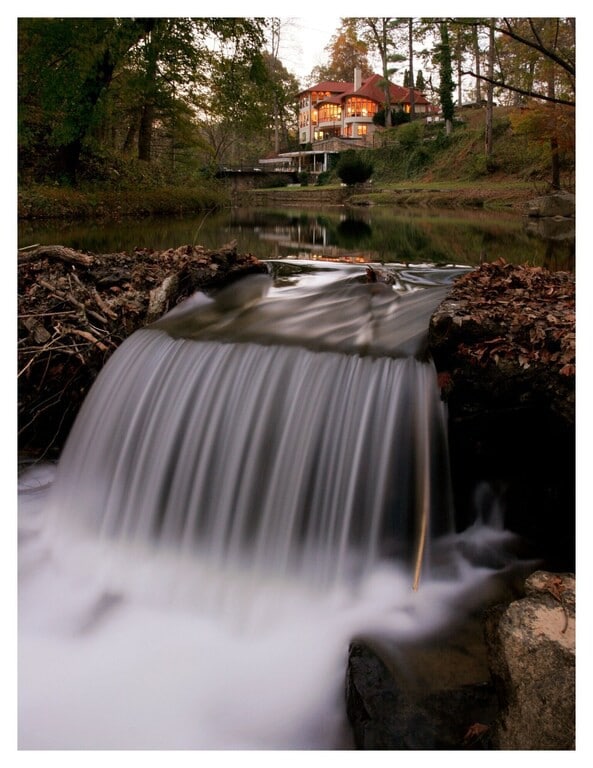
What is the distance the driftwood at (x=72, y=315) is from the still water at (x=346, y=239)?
6.68 ft

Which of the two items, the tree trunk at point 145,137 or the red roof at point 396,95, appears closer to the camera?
the tree trunk at point 145,137

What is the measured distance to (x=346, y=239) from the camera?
37.9 ft

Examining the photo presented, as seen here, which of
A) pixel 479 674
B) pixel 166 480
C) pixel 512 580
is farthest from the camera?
pixel 166 480

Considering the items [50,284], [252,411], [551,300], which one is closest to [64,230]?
[50,284]

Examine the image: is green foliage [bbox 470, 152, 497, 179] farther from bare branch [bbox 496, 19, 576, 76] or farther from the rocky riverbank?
bare branch [bbox 496, 19, 576, 76]

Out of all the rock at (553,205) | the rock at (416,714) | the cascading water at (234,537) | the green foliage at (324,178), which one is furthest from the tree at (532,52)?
the green foliage at (324,178)

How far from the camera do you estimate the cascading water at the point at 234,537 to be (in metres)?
2.63

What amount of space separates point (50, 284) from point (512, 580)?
13.7 feet

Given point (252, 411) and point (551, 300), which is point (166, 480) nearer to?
point (252, 411)

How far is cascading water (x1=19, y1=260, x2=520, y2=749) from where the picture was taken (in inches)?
104

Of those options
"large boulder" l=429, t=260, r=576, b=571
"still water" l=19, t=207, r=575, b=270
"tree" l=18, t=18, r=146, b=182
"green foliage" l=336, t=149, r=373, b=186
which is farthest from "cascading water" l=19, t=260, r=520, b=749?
"green foliage" l=336, t=149, r=373, b=186

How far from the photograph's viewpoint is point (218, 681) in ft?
8.89

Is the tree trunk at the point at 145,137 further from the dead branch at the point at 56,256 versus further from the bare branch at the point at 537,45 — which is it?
the bare branch at the point at 537,45

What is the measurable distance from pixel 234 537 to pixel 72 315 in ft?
7.95
